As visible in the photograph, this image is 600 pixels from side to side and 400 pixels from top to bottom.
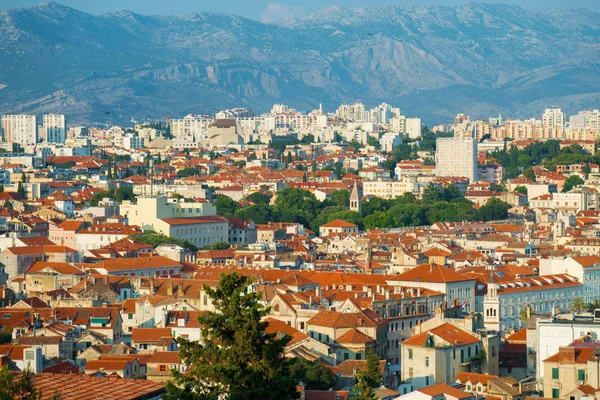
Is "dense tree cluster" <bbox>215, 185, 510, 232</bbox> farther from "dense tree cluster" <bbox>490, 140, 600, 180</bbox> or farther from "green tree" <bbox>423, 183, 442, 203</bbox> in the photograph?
"dense tree cluster" <bbox>490, 140, 600, 180</bbox>

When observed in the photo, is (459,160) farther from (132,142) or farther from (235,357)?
(235,357)

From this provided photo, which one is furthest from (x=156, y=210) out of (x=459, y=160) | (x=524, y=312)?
(x=459, y=160)

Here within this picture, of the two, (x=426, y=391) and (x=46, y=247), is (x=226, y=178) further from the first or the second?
(x=426, y=391)

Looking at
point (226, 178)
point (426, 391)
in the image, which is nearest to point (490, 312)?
point (426, 391)

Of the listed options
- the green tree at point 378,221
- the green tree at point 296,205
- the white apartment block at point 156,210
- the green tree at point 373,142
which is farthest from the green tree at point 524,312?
the green tree at point 373,142

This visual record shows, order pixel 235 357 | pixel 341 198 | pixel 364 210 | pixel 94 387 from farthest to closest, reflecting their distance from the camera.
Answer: pixel 341 198 → pixel 364 210 → pixel 94 387 → pixel 235 357

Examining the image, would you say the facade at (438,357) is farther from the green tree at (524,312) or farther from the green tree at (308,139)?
the green tree at (308,139)

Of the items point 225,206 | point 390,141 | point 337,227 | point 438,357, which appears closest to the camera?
point 438,357

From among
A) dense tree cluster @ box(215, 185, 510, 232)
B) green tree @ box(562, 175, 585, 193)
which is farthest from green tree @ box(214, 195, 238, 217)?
green tree @ box(562, 175, 585, 193)
